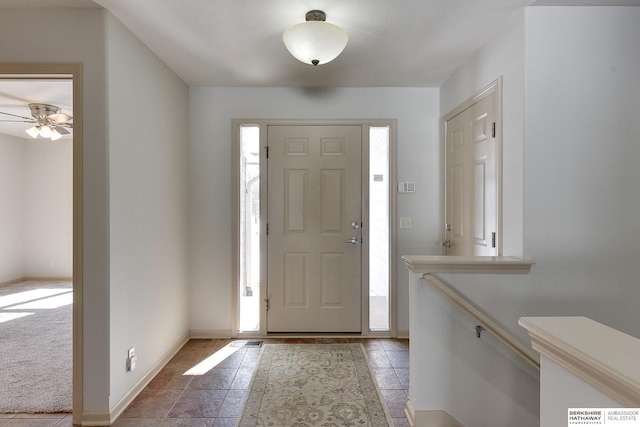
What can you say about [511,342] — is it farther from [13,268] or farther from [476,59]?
[13,268]

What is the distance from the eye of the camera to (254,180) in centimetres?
478

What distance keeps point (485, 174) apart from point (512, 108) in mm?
496

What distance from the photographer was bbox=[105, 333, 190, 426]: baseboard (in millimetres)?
1999

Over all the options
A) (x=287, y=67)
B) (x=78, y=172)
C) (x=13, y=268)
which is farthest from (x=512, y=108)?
(x=13, y=268)

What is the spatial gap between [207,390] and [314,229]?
5.28ft

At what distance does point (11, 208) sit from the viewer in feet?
17.6

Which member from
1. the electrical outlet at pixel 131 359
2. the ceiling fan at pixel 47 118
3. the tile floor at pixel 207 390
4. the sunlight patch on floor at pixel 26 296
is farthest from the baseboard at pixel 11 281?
the electrical outlet at pixel 131 359

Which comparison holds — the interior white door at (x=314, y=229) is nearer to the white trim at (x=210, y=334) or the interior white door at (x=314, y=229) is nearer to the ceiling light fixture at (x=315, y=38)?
the white trim at (x=210, y=334)

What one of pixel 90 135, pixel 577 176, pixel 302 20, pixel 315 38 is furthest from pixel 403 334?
pixel 90 135

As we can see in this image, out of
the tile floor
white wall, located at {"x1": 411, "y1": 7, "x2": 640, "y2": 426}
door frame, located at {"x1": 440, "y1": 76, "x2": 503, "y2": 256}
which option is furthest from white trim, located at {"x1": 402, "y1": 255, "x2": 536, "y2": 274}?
the tile floor

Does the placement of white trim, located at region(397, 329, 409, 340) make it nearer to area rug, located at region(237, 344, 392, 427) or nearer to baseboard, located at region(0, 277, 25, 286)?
area rug, located at region(237, 344, 392, 427)

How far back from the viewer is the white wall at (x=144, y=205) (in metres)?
2.02

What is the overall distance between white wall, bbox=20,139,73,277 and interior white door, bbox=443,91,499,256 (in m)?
6.00

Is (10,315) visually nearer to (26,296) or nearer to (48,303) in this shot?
(48,303)
